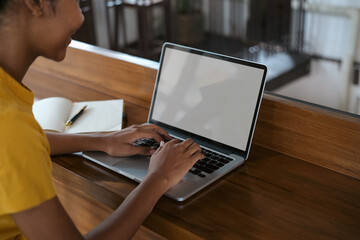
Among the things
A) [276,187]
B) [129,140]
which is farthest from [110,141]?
[276,187]

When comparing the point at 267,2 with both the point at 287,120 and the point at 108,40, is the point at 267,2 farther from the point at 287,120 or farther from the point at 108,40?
the point at 287,120

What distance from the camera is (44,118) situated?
1.20 meters

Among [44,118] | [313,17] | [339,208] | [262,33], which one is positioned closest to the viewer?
[339,208]

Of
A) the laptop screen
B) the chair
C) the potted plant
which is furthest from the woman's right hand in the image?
the potted plant

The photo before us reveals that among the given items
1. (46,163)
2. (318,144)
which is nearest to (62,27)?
(46,163)

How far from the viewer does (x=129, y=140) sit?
3.38ft

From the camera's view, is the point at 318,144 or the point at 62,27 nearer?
the point at 62,27

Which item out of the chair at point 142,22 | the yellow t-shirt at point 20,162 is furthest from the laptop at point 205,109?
the chair at point 142,22

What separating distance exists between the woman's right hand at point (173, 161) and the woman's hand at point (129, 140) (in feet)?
0.30

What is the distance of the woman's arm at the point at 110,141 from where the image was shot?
3.35ft

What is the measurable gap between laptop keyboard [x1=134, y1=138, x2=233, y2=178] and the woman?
7 cm

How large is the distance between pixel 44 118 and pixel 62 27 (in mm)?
497

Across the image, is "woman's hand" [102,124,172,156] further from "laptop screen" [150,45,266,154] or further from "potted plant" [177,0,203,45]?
"potted plant" [177,0,203,45]

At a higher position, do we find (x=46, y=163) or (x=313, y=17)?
(x=46, y=163)
